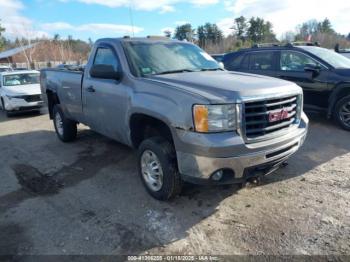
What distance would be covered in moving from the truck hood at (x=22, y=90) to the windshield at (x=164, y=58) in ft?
24.4

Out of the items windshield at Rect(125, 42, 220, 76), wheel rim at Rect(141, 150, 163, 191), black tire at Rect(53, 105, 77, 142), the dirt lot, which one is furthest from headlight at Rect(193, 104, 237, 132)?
black tire at Rect(53, 105, 77, 142)

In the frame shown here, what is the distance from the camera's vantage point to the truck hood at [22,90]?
10578mm

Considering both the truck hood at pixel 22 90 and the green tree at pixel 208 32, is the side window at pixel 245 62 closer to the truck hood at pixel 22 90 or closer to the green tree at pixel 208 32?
the truck hood at pixel 22 90

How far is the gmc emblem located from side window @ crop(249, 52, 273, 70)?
449 cm

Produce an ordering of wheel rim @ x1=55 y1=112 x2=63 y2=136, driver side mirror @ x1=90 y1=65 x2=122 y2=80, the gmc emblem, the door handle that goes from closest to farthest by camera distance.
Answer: the gmc emblem → driver side mirror @ x1=90 y1=65 x2=122 y2=80 → the door handle → wheel rim @ x1=55 y1=112 x2=63 y2=136

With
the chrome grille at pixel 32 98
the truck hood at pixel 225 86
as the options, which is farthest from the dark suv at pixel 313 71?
the chrome grille at pixel 32 98

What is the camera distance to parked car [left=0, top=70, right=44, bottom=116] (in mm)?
10492

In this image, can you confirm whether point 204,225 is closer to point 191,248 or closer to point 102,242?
point 191,248

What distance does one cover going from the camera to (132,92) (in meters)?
4.02

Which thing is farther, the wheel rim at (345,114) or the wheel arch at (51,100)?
the wheel arch at (51,100)

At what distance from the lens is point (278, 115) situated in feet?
11.5

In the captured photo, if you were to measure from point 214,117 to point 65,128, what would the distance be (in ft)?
14.6

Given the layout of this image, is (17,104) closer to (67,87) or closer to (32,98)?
(32,98)

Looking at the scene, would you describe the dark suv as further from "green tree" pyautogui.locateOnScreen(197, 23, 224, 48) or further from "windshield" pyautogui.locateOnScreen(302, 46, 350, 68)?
"green tree" pyautogui.locateOnScreen(197, 23, 224, 48)
